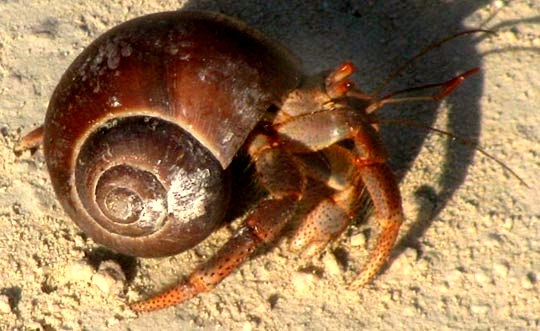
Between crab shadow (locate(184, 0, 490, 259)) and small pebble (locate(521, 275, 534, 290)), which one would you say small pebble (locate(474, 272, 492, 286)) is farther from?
crab shadow (locate(184, 0, 490, 259))

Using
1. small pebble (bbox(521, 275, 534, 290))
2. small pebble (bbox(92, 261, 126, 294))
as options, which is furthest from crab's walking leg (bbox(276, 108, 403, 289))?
small pebble (bbox(92, 261, 126, 294))

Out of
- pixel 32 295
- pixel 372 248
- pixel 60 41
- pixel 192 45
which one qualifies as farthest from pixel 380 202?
pixel 60 41

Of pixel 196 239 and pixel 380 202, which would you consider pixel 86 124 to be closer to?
pixel 196 239

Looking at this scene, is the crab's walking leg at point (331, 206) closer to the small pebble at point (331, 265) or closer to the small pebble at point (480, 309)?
the small pebble at point (331, 265)

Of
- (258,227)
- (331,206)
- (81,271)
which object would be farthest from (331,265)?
(81,271)

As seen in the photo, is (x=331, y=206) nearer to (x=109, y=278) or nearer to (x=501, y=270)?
(x=501, y=270)

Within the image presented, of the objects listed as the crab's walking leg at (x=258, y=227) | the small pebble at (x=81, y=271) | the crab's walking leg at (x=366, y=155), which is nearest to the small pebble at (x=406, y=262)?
the crab's walking leg at (x=366, y=155)
